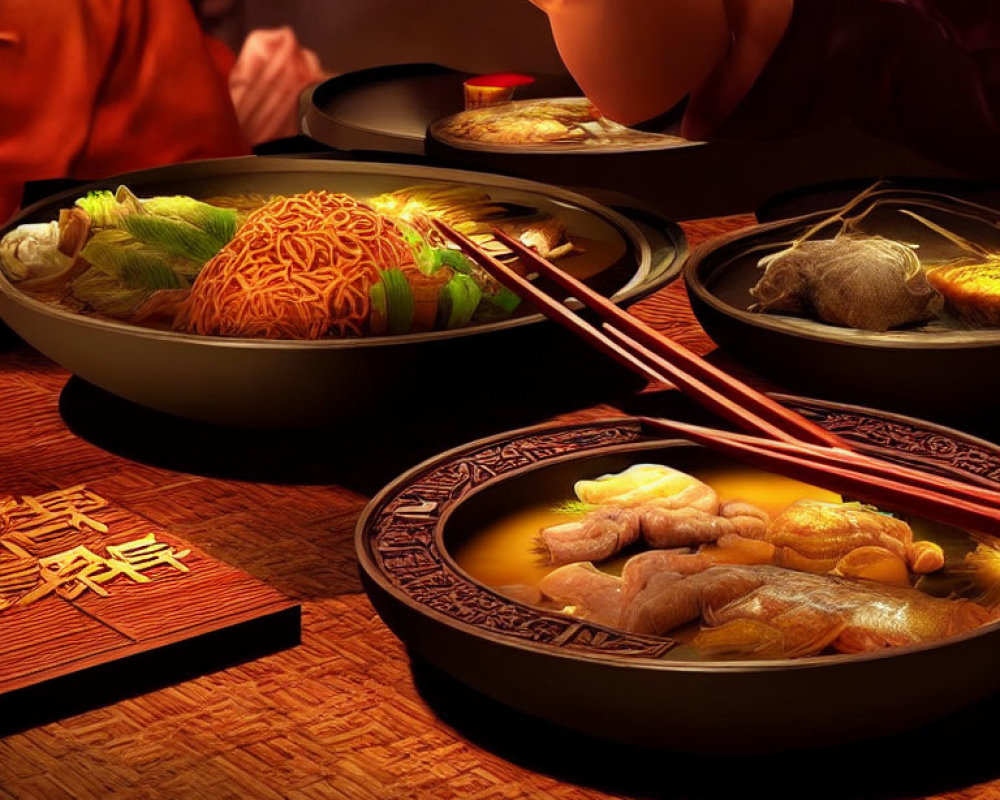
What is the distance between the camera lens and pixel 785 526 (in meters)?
0.96

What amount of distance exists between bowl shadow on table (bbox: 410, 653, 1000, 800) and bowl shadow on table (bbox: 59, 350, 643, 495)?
0.40 meters

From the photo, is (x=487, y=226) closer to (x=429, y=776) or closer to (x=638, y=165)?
(x=638, y=165)

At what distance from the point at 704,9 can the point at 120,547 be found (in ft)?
1.61

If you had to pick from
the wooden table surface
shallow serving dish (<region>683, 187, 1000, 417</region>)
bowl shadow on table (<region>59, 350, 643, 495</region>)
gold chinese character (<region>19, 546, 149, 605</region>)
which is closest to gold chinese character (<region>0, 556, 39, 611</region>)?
gold chinese character (<region>19, 546, 149, 605</region>)

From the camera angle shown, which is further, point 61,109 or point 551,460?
point 61,109

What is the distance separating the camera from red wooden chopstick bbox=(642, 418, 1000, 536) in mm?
755

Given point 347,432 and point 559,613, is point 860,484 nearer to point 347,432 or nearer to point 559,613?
point 559,613

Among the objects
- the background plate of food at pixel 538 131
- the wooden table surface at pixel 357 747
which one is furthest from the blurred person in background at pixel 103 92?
the wooden table surface at pixel 357 747

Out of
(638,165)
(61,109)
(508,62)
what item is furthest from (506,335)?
(508,62)

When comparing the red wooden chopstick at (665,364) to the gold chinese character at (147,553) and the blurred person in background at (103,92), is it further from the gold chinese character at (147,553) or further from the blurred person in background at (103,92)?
the blurred person in background at (103,92)

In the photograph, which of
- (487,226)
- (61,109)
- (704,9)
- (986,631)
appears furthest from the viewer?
(61,109)

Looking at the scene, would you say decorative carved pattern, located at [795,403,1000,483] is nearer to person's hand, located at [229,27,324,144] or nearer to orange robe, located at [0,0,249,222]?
orange robe, located at [0,0,249,222]

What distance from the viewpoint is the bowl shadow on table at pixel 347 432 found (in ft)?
4.04

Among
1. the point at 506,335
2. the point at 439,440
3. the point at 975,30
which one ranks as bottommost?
the point at 439,440
